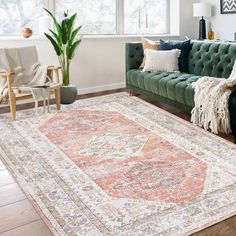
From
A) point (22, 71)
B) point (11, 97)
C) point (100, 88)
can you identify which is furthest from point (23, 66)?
point (100, 88)

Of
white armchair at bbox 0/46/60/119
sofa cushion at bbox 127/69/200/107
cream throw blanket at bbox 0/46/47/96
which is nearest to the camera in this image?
sofa cushion at bbox 127/69/200/107

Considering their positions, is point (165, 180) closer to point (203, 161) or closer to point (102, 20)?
point (203, 161)

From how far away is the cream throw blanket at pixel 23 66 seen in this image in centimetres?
421

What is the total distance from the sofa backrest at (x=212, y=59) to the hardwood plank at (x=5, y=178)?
105 inches

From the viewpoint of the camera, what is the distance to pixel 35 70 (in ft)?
14.4

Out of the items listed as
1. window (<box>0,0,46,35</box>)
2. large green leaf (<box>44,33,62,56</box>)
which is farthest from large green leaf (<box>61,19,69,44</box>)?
window (<box>0,0,46,35</box>)

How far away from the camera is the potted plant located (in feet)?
14.4

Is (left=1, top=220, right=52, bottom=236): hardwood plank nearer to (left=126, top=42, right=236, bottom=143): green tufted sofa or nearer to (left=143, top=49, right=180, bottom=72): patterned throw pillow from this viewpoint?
(left=126, top=42, right=236, bottom=143): green tufted sofa

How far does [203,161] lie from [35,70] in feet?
8.64

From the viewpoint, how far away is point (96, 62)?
5309 millimetres

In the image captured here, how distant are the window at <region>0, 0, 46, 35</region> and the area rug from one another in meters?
1.46

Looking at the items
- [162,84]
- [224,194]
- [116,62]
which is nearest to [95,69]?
[116,62]

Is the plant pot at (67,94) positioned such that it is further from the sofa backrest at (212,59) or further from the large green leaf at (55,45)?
the sofa backrest at (212,59)

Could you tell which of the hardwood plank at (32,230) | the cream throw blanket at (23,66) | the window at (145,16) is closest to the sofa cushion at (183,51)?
the window at (145,16)
